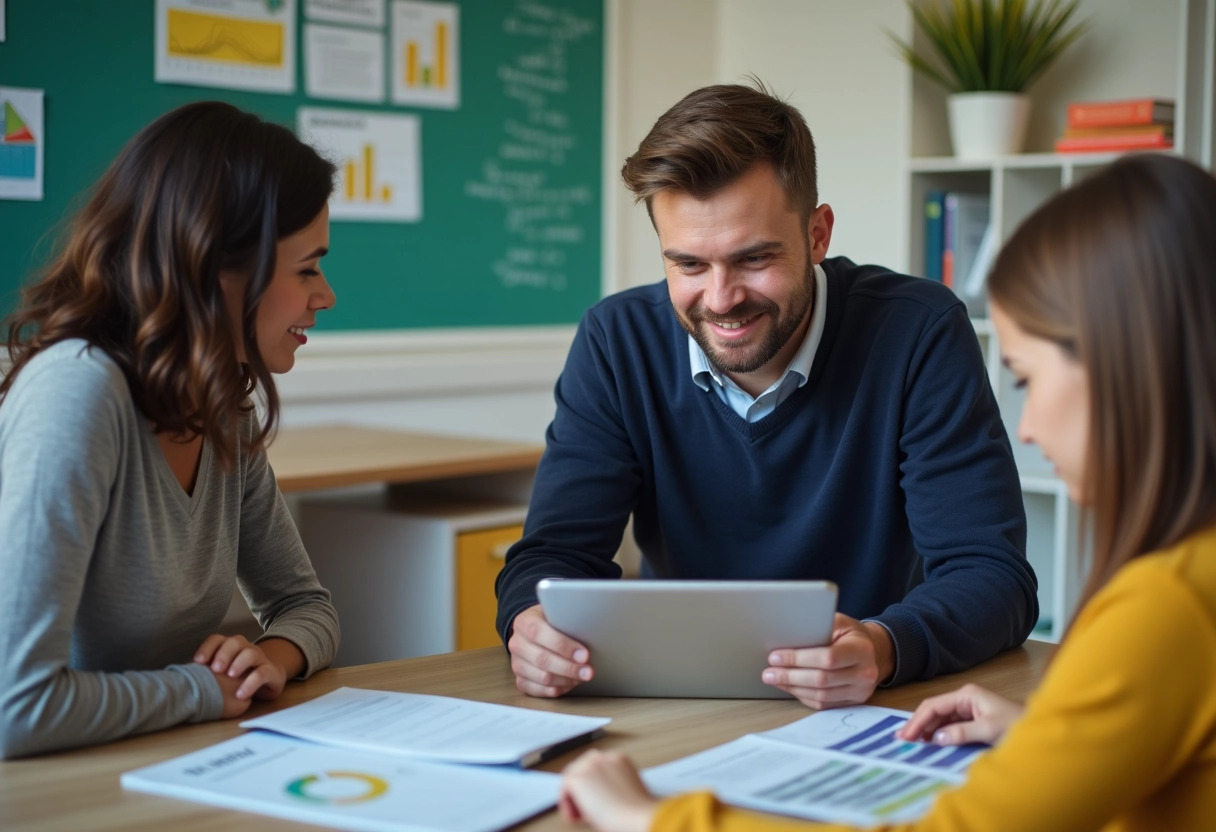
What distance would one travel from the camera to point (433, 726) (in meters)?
1.18

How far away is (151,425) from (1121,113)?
267 cm

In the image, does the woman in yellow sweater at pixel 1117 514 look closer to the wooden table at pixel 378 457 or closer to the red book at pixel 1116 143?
the wooden table at pixel 378 457

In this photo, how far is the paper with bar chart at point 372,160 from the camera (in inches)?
133

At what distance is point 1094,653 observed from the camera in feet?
2.71

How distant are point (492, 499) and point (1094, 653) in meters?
2.25

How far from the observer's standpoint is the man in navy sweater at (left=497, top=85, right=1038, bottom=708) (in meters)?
1.61

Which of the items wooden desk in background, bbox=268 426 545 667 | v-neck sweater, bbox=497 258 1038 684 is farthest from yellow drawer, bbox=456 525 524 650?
v-neck sweater, bbox=497 258 1038 684

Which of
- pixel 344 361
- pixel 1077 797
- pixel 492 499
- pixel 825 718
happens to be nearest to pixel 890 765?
pixel 825 718

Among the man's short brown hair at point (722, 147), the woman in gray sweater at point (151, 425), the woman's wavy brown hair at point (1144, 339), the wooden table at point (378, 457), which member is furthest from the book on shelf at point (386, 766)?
the wooden table at point (378, 457)

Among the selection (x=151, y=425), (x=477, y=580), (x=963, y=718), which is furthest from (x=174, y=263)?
(x=477, y=580)

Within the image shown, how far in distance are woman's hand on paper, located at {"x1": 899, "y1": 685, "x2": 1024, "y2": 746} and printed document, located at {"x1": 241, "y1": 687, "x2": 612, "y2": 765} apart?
11.3 inches

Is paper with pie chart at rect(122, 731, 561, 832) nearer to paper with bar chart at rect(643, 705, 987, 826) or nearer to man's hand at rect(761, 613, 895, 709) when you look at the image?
paper with bar chart at rect(643, 705, 987, 826)

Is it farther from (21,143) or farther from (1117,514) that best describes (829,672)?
(21,143)

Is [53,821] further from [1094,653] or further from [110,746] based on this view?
[1094,653]
